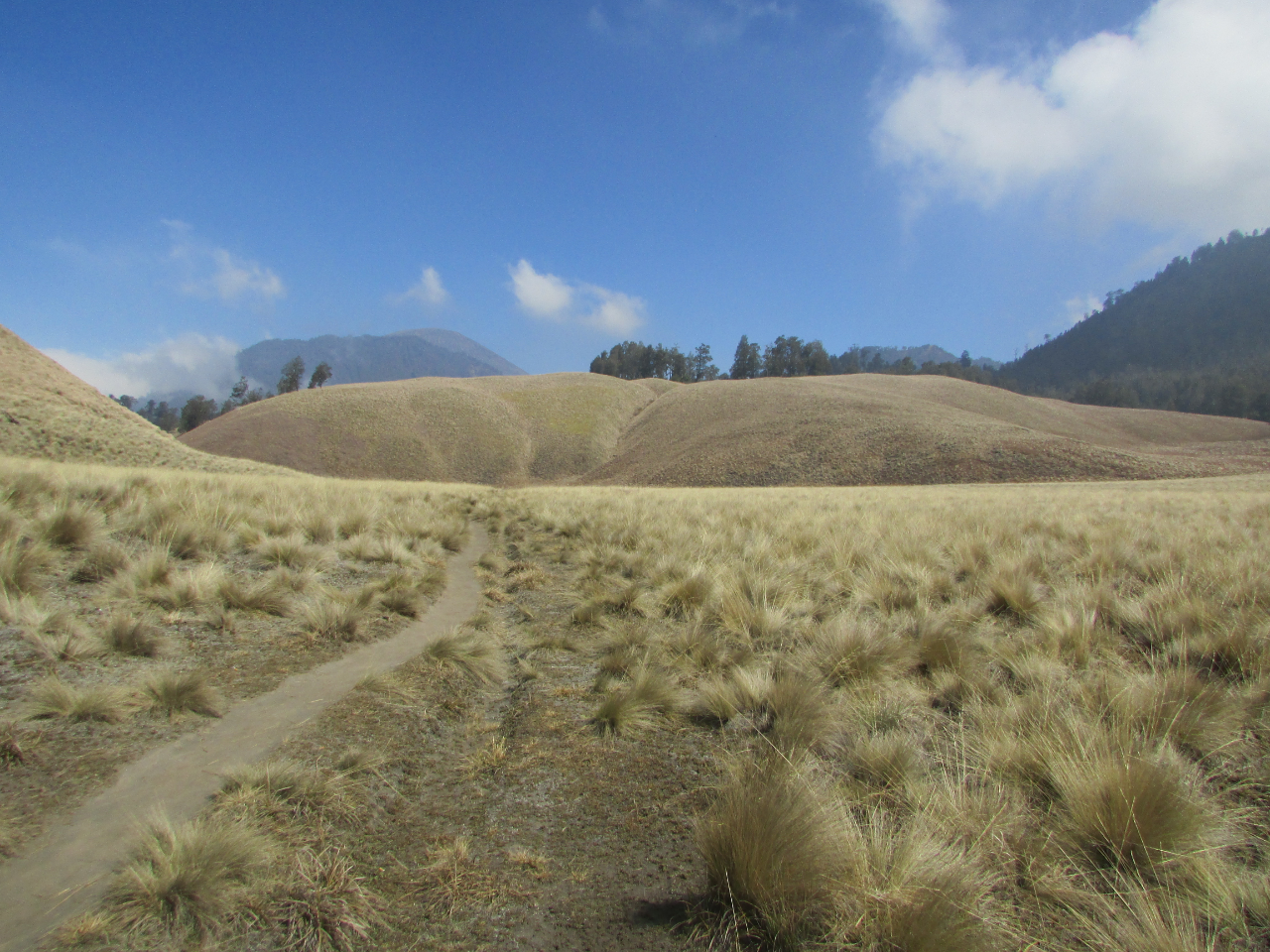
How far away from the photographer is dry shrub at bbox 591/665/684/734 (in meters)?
3.52

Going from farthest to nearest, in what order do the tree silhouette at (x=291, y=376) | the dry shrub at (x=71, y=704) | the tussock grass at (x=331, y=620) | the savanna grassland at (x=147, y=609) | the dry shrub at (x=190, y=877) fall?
the tree silhouette at (x=291, y=376) → the tussock grass at (x=331, y=620) → the dry shrub at (x=71, y=704) → the savanna grassland at (x=147, y=609) → the dry shrub at (x=190, y=877)

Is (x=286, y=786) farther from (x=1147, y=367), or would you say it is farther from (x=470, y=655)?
(x=1147, y=367)

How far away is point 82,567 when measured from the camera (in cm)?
498

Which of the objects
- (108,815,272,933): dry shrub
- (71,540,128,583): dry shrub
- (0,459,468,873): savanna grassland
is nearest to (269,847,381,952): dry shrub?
(108,815,272,933): dry shrub

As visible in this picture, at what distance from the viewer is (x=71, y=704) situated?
9.91 ft

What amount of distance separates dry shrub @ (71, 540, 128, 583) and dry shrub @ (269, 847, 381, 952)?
15.2 ft

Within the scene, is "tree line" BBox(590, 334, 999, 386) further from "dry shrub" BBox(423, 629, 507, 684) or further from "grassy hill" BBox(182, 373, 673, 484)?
"dry shrub" BBox(423, 629, 507, 684)

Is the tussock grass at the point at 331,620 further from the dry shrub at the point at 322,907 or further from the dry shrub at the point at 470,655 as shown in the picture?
the dry shrub at the point at 322,907

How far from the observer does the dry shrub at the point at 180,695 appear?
3.28 m

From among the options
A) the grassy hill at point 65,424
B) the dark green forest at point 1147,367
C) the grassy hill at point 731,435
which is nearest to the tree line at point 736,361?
the dark green forest at point 1147,367

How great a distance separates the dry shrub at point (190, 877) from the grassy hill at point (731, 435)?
52288mm

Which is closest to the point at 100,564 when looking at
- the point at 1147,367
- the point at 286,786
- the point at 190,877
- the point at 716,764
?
the point at 286,786

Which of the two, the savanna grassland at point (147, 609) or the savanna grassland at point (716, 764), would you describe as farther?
the savanna grassland at point (147, 609)

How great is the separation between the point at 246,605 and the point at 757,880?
17.0 feet
